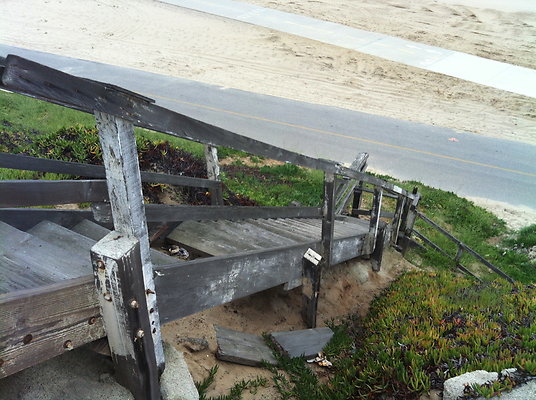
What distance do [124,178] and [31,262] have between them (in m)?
0.86

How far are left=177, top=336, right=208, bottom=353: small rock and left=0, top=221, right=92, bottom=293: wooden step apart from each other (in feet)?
5.21

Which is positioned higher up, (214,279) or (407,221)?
(214,279)

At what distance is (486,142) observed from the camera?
15742 mm

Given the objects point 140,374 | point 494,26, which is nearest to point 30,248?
point 140,374

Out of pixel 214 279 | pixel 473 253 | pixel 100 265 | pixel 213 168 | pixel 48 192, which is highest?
pixel 100 265

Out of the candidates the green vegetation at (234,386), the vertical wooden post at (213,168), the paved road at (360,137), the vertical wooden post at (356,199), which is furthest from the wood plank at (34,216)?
the paved road at (360,137)

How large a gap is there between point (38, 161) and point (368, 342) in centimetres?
321

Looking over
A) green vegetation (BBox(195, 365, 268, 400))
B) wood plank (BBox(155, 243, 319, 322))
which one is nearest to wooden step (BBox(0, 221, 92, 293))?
wood plank (BBox(155, 243, 319, 322))

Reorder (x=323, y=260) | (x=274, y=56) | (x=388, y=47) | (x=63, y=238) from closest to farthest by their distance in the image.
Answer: (x=63, y=238)
(x=323, y=260)
(x=274, y=56)
(x=388, y=47)

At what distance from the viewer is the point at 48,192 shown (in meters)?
3.00

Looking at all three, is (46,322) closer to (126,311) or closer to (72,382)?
(126,311)

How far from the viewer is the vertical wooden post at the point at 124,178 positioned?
196 centimetres

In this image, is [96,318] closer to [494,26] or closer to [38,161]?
[38,161]

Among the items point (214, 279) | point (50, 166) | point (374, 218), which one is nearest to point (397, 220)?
point (374, 218)
